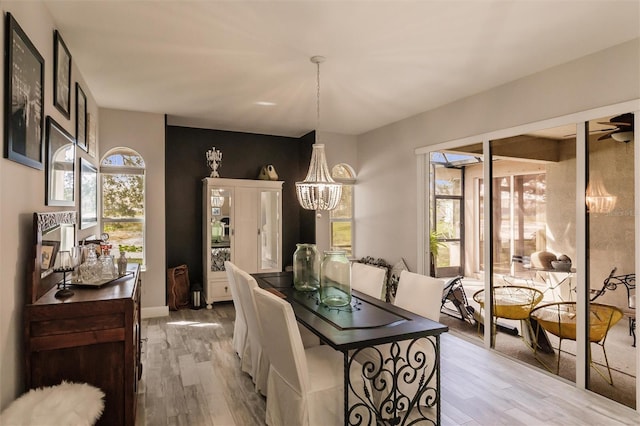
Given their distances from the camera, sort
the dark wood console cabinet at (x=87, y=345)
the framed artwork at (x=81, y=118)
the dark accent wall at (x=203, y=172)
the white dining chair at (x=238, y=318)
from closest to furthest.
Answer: the dark wood console cabinet at (x=87, y=345) → the white dining chair at (x=238, y=318) → the framed artwork at (x=81, y=118) → the dark accent wall at (x=203, y=172)

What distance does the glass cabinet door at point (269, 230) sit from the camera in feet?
18.4

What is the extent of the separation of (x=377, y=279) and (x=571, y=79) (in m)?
2.29

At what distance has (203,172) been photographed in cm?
565

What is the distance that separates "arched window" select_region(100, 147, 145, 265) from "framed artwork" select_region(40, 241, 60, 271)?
2592mm

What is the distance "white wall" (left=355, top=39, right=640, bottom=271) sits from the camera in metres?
2.81

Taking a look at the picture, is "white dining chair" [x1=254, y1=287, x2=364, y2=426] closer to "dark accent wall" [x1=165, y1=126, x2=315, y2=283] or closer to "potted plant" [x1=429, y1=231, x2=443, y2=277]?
"potted plant" [x1=429, y1=231, x2=443, y2=277]

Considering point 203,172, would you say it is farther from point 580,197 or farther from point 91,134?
point 580,197

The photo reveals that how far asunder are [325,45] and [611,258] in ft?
8.91

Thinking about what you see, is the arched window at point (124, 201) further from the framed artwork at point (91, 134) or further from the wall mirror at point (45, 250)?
the wall mirror at point (45, 250)

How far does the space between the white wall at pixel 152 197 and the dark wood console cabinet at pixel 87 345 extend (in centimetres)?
270

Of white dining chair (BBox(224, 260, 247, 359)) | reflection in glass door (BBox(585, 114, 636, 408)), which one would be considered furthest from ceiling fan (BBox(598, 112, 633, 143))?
white dining chair (BBox(224, 260, 247, 359))

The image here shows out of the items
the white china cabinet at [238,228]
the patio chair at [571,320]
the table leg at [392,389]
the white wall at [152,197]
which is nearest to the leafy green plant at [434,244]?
the patio chair at [571,320]

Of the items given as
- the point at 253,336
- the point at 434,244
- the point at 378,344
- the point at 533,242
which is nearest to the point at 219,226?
the point at 253,336

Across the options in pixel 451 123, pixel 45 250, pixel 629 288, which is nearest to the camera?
pixel 45 250
